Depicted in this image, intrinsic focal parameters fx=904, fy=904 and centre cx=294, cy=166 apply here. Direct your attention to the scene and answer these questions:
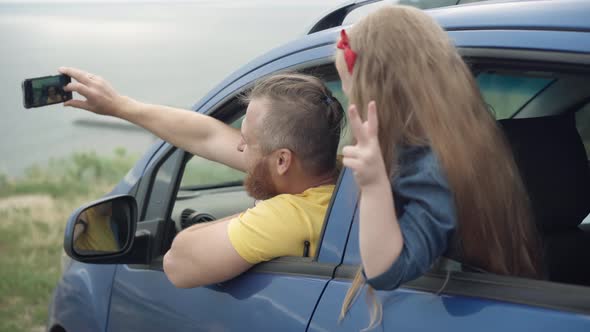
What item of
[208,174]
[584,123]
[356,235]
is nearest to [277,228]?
[356,235]

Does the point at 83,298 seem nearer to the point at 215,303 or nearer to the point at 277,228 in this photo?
the point at 215,303

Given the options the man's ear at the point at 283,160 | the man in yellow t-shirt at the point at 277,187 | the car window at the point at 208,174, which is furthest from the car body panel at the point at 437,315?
the car window at the point at 208,174

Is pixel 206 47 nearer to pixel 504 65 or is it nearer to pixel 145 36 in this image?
pixel 145 36

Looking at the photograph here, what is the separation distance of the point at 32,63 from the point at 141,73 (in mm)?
2128

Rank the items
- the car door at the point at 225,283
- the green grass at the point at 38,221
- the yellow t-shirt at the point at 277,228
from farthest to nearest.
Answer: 1. the green grass at the point at 38,221
2. the yellow t-shirt at the point at 277,228
3. the car door at the point at 225,283

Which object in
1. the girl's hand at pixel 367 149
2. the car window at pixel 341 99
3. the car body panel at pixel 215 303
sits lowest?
the car body panel at pixel 215 303

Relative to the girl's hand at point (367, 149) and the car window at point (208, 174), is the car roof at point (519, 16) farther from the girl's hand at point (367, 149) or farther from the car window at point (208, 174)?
the car window at point (208, 174)

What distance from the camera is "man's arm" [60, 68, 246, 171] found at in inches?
104

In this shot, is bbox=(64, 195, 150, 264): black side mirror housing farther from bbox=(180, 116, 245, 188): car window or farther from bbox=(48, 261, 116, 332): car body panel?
bbox=(180, 116, 245, 188): car window

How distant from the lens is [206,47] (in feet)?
58.5

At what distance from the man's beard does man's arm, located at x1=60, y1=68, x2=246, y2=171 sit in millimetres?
402

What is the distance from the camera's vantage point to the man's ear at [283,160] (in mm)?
2215

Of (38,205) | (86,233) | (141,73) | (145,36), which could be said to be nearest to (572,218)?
(86,233)

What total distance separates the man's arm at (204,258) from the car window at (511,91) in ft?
2.45
